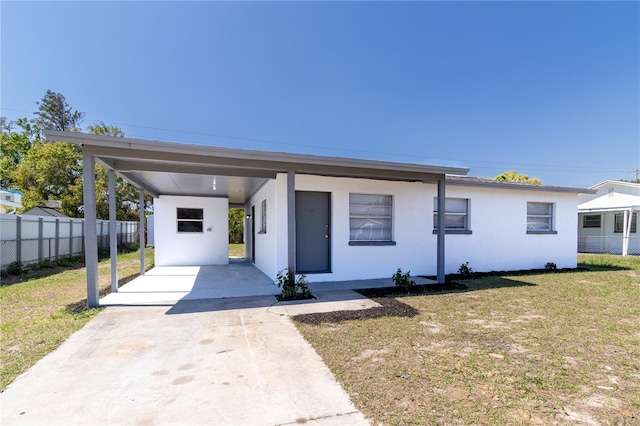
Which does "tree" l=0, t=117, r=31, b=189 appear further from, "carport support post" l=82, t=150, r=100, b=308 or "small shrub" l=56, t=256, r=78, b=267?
"carport support post" l=82, t=150, r=100, b=308

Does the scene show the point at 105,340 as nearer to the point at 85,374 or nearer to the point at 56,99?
the point at 85,374

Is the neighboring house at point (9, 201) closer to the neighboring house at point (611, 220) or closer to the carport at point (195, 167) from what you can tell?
the carport at point (195, 167)

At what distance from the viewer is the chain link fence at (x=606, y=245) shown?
15.5 metres

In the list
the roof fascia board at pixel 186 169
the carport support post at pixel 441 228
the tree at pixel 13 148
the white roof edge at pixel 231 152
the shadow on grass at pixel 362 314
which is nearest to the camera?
the shadow on grass at pixel 362 314

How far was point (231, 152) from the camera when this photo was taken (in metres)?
5.39

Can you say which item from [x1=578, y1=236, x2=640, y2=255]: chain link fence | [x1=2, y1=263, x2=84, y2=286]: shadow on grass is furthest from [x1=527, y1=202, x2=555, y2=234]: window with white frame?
[x1=2, y1=263, x2=84, y2=286]: shadow on grass

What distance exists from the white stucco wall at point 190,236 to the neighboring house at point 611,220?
63.3ft

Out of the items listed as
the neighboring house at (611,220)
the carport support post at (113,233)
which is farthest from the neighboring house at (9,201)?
the neighboring house at (611,220)

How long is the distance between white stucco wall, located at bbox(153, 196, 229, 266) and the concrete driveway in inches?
276

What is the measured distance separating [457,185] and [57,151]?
26.3 metres

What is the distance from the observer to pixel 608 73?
1187 cm

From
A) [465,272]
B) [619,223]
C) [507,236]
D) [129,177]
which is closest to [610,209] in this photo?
[619,223]

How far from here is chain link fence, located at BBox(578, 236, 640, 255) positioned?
15.5m

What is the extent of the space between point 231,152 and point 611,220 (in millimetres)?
22078
